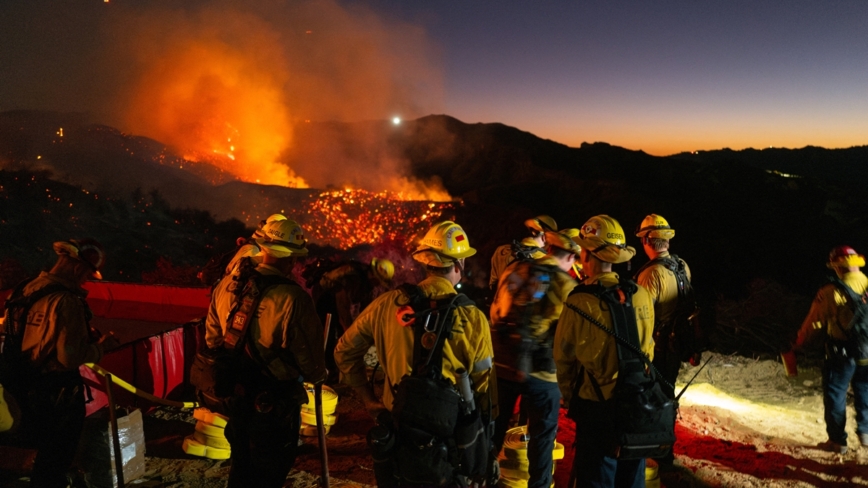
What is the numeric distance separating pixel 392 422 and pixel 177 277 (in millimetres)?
13356

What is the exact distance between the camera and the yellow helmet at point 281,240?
3.26 m

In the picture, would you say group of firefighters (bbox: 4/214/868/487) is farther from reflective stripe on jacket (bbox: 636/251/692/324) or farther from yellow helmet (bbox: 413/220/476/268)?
reflective stripe on jacket (bbox: 636/251/692/324)

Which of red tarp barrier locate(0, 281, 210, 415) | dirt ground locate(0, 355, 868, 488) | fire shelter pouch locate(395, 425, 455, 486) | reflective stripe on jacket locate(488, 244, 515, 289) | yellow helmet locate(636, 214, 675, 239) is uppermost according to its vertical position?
yellow helmet locate(636, 214, 675, 239)

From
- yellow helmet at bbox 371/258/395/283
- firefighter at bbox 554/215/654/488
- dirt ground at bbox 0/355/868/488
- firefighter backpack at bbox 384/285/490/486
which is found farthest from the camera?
yellow helmet at bbox 371/258/395/283

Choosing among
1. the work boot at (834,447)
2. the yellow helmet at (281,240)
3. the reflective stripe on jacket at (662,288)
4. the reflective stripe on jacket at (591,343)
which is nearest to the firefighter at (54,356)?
the yellow helmet at (281,240)

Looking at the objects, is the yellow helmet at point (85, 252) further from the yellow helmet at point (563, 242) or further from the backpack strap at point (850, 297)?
the backpack strap at point (850, 297)

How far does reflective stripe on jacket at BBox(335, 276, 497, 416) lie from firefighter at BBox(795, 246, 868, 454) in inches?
156

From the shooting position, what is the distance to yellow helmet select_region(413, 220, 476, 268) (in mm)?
2742

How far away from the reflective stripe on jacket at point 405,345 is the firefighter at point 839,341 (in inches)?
156

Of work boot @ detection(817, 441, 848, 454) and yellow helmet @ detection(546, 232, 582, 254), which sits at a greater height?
yellow helmet @ detection(546, 232, 582, 254)

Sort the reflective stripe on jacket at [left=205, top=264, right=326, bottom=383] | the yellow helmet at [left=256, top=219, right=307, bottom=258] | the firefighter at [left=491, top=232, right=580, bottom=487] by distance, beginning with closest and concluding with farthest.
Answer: the reflective stripe on jacket at [left=205, top=264, right=326, bottom=383] → the yellow helmet at [left=256, top=219, right=307, bottom=258] → the firefighter at [left=491, top=232, right=580, bottom=487]

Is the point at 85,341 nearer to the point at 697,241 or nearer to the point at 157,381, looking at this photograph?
the point at 157,381

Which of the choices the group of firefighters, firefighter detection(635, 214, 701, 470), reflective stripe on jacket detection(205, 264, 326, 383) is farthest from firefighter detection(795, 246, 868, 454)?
reflective stripe on jacket detection(205, 264, 326, 383)

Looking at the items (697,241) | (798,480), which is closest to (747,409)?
(798,480)
